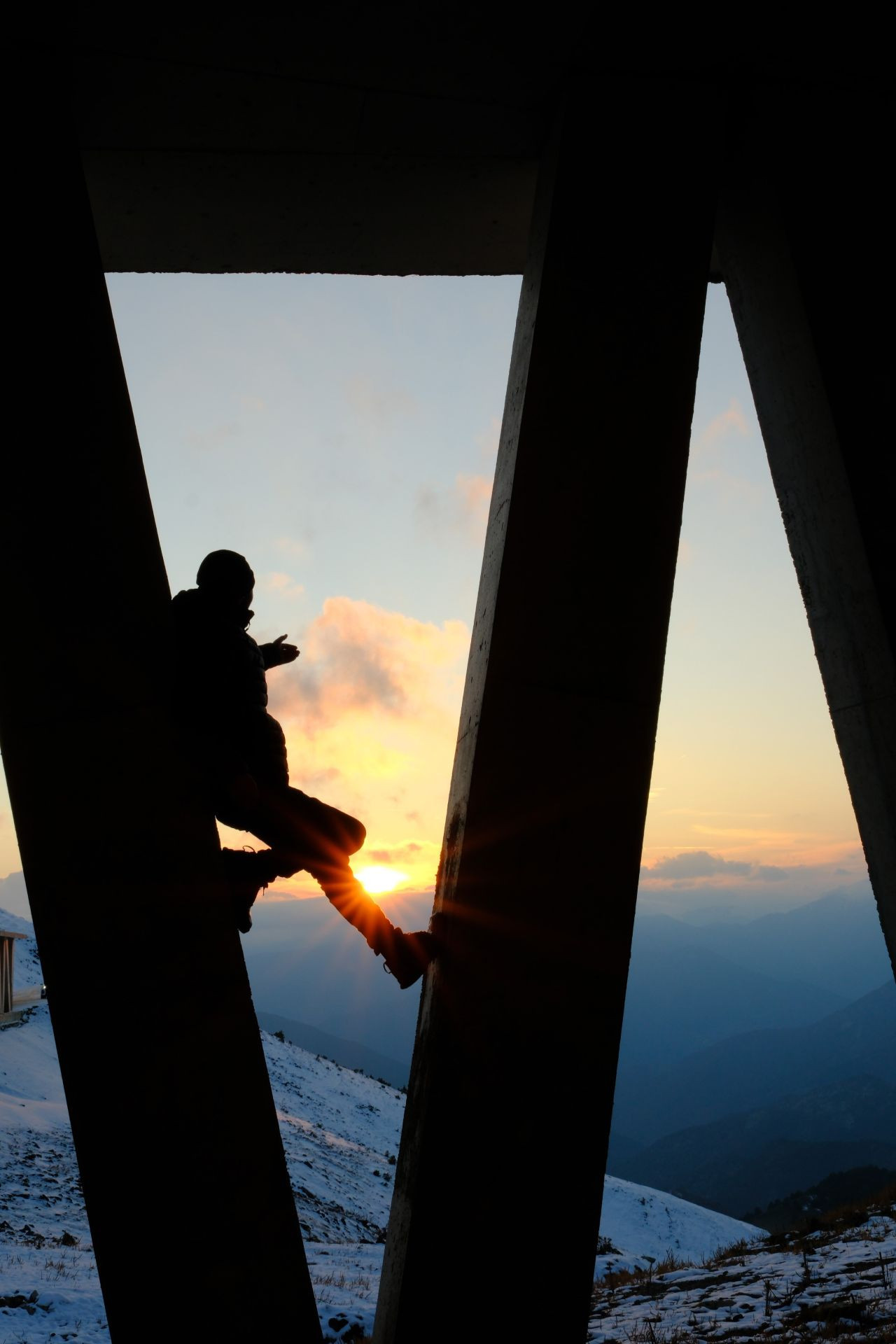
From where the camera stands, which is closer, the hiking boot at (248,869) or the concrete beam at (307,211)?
the hiking boot at (248,869)

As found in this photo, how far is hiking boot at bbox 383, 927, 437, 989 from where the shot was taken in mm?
3186

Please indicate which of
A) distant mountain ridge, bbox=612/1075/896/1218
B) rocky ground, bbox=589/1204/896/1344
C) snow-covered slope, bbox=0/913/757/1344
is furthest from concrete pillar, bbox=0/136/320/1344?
distant mountain ridge, bbox=612/1075/896/1218

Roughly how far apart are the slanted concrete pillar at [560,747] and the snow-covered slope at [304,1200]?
5.67 metres

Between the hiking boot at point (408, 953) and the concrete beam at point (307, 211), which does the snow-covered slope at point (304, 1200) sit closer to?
the hiking boot at point (408, 953)

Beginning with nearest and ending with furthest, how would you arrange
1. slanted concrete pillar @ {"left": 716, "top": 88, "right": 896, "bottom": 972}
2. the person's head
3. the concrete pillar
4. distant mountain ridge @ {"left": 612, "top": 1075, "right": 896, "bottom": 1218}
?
the concrete pillar → the person's head → slanted concrete pillar @ {"left": 716, "top": 88, "right": 896, "bottom": 972} → distant mountain ridge @ {"left": 612, "top": 1075, "right": 896, "bottom": 1218}

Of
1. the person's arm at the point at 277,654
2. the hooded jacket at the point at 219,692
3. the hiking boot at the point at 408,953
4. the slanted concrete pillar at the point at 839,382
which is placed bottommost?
the hiking boot at the point at 408,953

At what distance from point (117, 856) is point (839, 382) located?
11.1 feet

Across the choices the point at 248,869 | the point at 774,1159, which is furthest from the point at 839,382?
the point at 774,1159

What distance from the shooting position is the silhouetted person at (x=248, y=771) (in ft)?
10.3

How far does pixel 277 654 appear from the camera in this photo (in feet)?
11.9

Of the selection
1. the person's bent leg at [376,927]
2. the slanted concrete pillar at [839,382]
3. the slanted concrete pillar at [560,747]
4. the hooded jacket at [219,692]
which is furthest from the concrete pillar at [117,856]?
the slanted concrete pillar at [839,382]

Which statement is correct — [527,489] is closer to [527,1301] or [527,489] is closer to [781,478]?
[781,478]

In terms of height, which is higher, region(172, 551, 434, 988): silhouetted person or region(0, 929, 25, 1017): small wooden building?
region(0, 929, 25, 1017): small wooden building

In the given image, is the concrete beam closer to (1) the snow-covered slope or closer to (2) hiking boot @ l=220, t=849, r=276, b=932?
(2) hiking boot @ l=220, t=849, r=276, b=932
